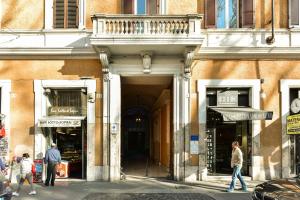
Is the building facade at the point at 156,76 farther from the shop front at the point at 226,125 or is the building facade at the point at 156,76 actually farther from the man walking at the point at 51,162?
the man walking at the point at 51,162

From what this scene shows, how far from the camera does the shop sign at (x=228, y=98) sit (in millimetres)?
16391

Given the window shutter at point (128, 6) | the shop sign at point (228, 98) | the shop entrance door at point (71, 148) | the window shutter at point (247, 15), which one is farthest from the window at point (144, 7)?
the shop entrance door at point (71, 148)

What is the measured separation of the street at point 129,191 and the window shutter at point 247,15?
20.6ft

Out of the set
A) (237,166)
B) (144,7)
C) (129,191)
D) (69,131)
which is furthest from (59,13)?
(237,166)

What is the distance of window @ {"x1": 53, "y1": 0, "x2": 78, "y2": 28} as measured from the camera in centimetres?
1655

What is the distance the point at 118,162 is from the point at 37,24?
608cm

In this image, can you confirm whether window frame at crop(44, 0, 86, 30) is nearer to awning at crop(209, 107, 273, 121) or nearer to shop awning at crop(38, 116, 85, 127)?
shop awning at crop(38, 116, 85, 127)

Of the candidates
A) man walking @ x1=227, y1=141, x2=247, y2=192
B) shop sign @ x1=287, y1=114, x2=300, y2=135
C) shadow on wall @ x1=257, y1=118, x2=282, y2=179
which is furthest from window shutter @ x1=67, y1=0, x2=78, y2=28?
shop sign @ x1=287, y1=114, x2=300, y2=135

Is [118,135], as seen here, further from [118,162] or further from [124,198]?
[124,198]

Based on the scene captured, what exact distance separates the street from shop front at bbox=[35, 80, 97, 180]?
88cm

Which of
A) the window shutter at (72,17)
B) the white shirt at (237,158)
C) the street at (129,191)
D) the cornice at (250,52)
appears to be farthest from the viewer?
the window shutter at (72,17)

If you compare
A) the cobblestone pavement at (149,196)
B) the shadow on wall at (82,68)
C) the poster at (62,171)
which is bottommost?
the cobblestone pavement at (149,196)

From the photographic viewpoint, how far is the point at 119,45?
15055 millimetres

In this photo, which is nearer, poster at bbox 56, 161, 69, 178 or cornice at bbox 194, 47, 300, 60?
cornice at bbox 194, 47, 300, 60
